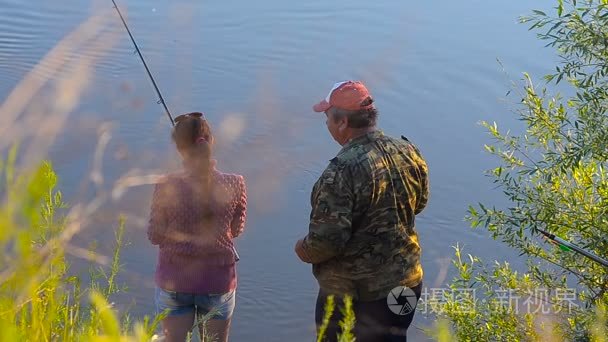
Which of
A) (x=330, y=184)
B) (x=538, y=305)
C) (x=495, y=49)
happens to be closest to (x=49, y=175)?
(x=330, y=184)

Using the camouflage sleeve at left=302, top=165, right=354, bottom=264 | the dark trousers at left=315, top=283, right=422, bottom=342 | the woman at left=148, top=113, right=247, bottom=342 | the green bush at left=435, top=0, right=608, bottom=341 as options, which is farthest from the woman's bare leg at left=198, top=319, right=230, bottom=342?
the green bush at left=435, top=0, right=608, bottom=341

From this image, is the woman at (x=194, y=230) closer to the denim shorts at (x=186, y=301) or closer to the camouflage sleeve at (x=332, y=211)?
the denim shorts at (x=186, y=301)

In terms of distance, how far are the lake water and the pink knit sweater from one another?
2.59 m

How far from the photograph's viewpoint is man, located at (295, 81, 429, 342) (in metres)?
3.03

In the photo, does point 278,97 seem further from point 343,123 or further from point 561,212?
point 343,123

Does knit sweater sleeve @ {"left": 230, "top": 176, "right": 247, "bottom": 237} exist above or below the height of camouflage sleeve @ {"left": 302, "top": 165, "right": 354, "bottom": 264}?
below

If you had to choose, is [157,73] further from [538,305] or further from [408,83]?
[538,305]

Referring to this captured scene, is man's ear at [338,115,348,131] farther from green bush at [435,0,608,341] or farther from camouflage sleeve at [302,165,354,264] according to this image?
green bush at [435,0,608,341]

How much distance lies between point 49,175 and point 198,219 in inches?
72.9

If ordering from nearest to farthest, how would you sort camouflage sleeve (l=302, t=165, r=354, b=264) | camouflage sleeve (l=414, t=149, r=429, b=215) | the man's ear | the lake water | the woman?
camouflage sleeve (l=302, t=165, r=354, b=264), the man's ear, camouflage sleeve (l=414, t=149, r=429, b=215), the woman, the lake water

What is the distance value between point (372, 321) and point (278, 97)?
6.72 metres

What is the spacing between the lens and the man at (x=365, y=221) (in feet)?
9.95

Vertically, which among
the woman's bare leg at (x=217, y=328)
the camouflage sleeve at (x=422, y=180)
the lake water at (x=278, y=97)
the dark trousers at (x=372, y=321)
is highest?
the camouflage sleeve at (x=422, y=180)

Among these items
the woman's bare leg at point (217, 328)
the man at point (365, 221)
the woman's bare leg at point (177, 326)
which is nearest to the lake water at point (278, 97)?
the woman's bare leg at point (217, 328)
